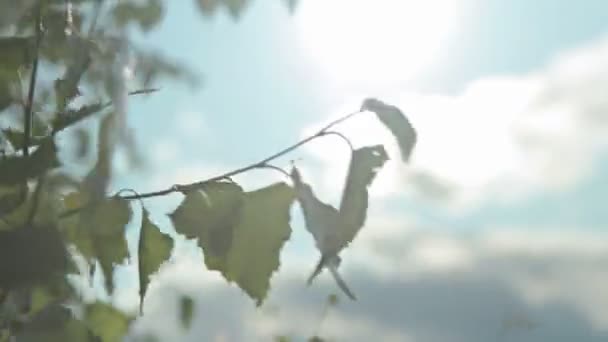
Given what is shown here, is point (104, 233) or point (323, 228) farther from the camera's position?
point (104, 233)

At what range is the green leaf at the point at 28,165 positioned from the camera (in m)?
1.02

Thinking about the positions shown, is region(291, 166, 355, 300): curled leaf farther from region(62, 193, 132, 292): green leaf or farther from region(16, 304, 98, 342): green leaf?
region(16, 304, 98, 342): green leaf

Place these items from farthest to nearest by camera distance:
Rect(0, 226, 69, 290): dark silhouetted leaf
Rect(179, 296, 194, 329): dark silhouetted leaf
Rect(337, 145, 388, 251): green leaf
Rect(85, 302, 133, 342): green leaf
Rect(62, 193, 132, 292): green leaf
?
Rect(179, 296, 194, 329): dark silhouetted leaf < Rect(85, 302, 133, 342): green leaf < Rect(62, 193, 132, 292): green leaf < Rect(337, 145, 388, 251): green leaf < Rect(0, 226, 69, 290): dark silhouetted leaf

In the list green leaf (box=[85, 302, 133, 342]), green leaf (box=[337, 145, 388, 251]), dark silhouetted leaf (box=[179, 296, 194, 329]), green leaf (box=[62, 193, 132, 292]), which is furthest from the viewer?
dark silhouetted leaf (box=[179, 296, 194, 329])

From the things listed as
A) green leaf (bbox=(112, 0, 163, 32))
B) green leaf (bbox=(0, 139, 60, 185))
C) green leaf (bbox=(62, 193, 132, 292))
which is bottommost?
green leaf (bbox=(62, 193, 132, 292))

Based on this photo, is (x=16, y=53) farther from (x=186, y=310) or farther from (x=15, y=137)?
(x=186, y=310)

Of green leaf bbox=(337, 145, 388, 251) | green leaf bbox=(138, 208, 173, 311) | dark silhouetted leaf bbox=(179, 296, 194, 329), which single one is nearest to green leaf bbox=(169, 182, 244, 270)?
green leaf bbox=(138, 208, 173, 311)

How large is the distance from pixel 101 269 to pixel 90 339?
0.40 feet

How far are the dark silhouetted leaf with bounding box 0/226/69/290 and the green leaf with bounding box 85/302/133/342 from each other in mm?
534

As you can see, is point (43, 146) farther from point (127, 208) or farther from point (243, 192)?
point (243, 192)

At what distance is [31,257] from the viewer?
0.89 meters

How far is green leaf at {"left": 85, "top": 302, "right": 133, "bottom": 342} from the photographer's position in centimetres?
145

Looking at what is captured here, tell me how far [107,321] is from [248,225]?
1.41ft

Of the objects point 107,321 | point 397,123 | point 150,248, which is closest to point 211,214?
point 150,248
